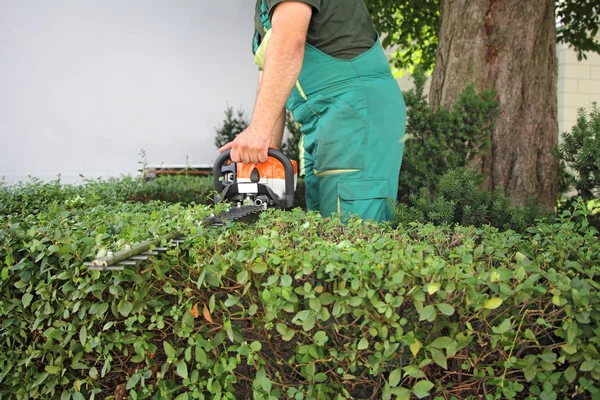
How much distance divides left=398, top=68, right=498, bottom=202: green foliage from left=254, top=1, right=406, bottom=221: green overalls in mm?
816

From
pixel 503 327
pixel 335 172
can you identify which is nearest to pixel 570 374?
pixel 503 327

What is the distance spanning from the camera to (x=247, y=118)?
25.9 ft

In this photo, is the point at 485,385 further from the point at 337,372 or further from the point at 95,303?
the point at 95,303

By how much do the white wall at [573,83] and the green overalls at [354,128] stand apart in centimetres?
990

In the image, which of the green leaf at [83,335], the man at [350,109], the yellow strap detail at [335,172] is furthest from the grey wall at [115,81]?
the green leaf at [83,335]

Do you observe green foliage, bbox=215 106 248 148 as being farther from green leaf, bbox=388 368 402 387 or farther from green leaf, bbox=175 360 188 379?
green leaf, bbox=388 368 402 387

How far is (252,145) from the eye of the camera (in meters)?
2.31

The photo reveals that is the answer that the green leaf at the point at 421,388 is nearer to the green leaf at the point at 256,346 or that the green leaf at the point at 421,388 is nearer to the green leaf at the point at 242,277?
the green leaf at the point at 256,346

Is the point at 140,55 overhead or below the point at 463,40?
overhead

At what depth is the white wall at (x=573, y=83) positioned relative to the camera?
11141mm

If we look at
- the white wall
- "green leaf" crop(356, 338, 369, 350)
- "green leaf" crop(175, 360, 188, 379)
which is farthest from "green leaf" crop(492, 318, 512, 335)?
the white wall

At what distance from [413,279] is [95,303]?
957 millimetres

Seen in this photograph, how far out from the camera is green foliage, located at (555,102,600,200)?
2932 mm

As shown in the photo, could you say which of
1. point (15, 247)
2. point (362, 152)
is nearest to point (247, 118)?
point (362, 152)
